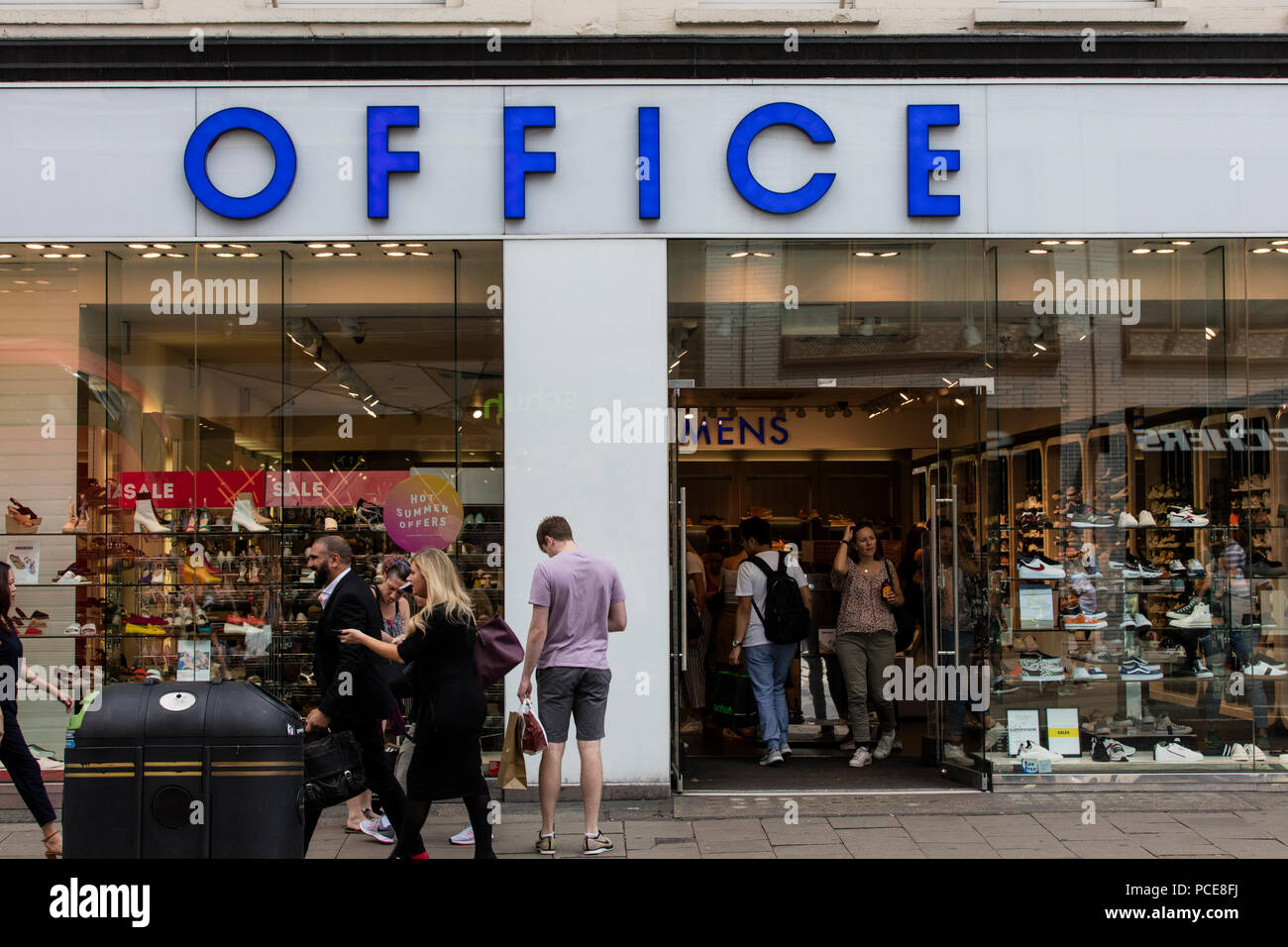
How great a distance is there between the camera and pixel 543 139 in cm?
836

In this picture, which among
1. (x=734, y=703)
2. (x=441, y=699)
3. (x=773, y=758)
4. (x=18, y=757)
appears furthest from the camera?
(x=734, y=703)

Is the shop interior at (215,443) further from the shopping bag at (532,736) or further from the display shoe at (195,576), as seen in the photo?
the shopping bag at (532,736)

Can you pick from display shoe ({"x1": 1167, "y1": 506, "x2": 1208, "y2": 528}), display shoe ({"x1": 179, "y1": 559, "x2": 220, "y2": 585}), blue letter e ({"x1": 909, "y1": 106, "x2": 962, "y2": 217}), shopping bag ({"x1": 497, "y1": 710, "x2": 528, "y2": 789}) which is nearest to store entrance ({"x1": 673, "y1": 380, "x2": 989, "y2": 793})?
blue letter e ({"x1": 909, "y1": 106, "x2": 962, "y2": 217})

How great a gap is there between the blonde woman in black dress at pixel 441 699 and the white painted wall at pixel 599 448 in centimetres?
198

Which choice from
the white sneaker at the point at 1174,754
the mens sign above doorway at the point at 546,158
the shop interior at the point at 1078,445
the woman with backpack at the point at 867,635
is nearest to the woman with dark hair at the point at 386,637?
the shop interior at the point at 1078,445

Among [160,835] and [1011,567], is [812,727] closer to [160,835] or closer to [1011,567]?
[1011,567]

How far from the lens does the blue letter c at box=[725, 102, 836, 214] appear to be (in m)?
8.34

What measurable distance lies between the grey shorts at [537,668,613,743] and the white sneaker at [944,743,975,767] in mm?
3198

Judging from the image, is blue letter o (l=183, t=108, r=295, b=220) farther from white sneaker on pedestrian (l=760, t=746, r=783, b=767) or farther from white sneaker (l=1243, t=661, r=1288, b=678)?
white sneaker (l=1243, t=661, r=1288, b=678)

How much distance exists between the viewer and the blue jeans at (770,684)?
9.49m

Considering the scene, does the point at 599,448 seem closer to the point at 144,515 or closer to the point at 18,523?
the point at 144,515

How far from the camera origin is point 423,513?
344 inches

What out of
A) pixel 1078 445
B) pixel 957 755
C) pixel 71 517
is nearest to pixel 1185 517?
pixel 1078 445

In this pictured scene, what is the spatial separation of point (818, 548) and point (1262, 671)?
5732 millimetres
